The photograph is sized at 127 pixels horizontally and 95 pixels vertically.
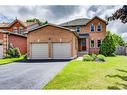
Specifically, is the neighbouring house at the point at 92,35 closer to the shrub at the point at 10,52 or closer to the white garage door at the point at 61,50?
the white garage door at the point at 61,50

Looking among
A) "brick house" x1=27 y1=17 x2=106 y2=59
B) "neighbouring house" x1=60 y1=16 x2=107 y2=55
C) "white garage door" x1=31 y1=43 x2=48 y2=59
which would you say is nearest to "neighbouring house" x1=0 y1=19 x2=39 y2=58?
"brick house" x1=27 y1=17 x2=106 y2=59

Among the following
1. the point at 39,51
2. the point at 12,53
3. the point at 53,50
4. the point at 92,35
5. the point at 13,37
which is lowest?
the point at 12,53

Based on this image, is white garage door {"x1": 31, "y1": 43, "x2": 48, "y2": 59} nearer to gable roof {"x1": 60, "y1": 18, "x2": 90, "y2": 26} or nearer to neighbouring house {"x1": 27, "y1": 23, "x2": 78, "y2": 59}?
neighbouring house {"x1": 27, "y1": 23, "x2": 78, "y2": 59}

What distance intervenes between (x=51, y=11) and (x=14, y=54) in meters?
7.49

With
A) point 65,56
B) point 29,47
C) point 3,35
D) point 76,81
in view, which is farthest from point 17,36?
point 76,81

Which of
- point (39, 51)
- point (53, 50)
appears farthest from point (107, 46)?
point (39, 51)

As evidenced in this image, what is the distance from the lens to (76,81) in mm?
10570

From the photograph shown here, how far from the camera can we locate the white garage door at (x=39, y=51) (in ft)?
90.2

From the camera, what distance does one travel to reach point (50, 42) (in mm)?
27500

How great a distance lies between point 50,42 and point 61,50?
5.28ft

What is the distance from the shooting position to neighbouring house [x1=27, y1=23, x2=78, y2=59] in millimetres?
27188

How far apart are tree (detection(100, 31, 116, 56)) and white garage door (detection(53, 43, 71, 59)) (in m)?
8.35

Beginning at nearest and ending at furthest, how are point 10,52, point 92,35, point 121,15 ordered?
point 121,15 → point 10,52 → point 92,35

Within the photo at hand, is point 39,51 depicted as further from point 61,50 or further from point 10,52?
point 10,52
